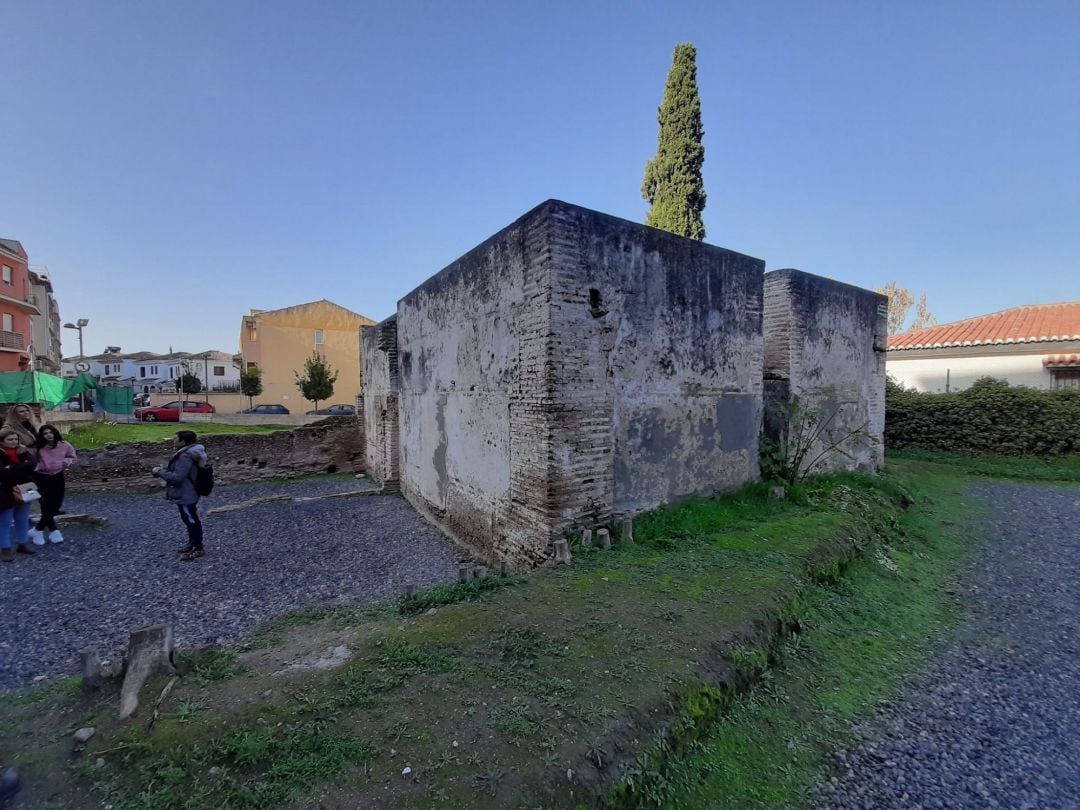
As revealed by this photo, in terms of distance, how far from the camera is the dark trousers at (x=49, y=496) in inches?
274

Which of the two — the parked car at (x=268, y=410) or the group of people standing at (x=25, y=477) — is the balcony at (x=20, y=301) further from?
the group of people standing at (x=25, y=477)

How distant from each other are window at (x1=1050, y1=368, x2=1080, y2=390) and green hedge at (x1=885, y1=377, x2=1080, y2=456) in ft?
10.7

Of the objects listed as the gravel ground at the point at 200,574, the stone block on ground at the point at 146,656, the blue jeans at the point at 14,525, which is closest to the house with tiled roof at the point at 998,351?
the gravel ground at the point at 200,574

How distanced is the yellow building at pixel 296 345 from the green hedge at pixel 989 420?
3050 cm

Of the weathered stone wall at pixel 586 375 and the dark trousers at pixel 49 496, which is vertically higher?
the weathered stone wall at pixel 586 375

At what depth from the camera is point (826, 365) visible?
8930mm

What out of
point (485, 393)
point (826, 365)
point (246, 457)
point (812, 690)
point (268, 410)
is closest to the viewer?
point (812, 690)

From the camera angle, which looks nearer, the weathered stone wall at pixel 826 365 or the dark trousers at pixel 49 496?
the dark trousers at pixel 49 496

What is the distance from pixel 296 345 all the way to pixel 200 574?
30713 mm

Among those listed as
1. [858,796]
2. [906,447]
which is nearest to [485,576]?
[858,796]

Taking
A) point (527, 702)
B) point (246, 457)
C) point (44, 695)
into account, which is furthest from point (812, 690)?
point (246, 457)

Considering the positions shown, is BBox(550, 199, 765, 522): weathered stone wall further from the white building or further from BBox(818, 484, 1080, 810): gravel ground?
the white building

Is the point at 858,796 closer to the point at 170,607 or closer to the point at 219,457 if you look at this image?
the point at 170,607

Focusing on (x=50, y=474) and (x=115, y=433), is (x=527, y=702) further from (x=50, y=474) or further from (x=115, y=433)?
(x=115, y=433)
